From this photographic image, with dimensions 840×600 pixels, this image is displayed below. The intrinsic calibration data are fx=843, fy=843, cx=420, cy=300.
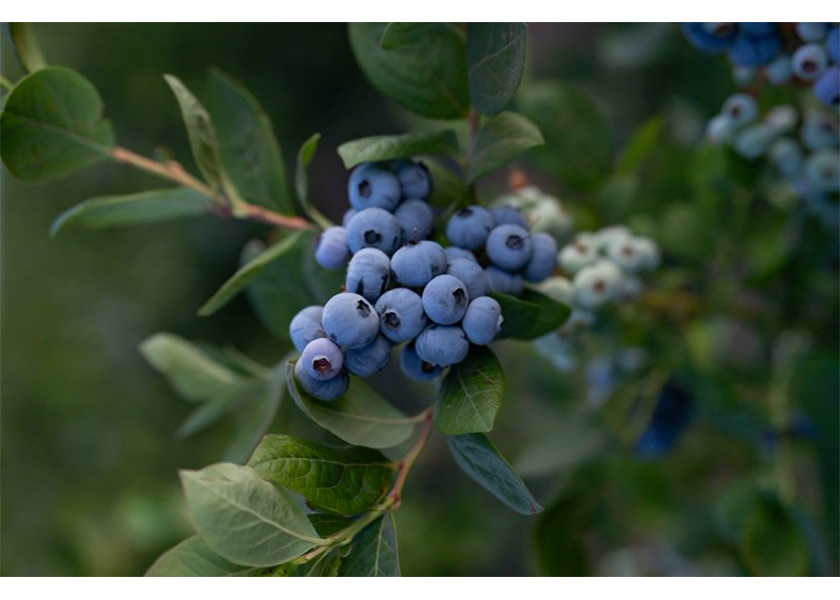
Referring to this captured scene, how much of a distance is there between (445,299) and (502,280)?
12 centimetres

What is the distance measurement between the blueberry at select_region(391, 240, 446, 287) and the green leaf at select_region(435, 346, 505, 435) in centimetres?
7

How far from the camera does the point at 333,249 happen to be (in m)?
0.64

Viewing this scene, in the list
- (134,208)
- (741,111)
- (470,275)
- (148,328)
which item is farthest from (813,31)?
(148,328)

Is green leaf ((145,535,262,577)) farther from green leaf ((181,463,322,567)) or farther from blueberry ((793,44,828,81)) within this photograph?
blueberry ((793,44,828,81))

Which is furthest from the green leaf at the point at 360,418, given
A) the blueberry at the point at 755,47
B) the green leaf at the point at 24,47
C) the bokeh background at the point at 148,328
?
the bokeh background at the point at 148,328

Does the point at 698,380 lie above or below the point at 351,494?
below

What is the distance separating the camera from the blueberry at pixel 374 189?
2.10ft

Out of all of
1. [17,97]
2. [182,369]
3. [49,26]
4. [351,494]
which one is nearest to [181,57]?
[49,26]

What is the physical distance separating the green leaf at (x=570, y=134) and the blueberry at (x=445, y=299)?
20.2 inches

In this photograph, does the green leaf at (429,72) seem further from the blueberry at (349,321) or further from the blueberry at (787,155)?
the blueberry at (787,155)

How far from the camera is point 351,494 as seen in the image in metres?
0.61
